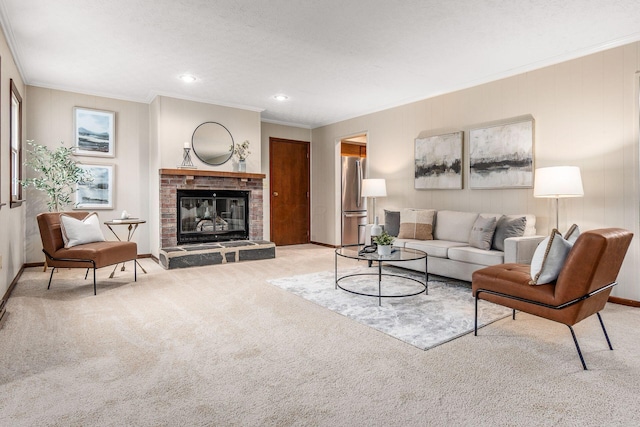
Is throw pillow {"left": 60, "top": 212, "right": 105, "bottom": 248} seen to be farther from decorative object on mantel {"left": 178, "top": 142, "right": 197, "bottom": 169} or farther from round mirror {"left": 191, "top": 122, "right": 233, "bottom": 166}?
round mirror {"left": 191, "top": 122, "right": 233, "bottom": 166}

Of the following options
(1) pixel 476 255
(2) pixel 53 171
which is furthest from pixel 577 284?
(2) pixel 53 171

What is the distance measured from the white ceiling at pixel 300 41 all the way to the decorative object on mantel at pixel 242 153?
107cm

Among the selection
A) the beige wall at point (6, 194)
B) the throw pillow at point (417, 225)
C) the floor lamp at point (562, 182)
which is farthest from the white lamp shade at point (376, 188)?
the beige wall at point (6, 194)

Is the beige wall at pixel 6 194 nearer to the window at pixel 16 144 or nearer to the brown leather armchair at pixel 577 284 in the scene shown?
the window at pixel 16 144

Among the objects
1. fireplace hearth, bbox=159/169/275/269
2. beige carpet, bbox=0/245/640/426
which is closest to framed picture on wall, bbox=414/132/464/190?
beige carpet, bbox=0/245/640/426

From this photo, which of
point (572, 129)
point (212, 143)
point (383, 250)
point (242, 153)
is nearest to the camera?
point (383, 250)

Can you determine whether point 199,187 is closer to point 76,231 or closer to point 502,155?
point 76,231

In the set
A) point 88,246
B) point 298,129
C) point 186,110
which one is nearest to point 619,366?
point 88,246

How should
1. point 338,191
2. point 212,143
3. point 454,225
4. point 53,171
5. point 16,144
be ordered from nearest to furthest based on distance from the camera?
point 16,144, point 454,225, point 53,171, point 212,143, point 338,191

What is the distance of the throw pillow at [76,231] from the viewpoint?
3.89 metres

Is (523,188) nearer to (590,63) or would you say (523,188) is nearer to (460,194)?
(460,194)

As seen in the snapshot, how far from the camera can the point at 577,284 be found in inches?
83.9

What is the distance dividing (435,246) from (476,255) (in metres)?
0.52

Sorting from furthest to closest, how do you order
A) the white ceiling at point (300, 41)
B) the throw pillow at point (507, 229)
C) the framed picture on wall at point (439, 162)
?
the framed picture on wall at point (439, 162), the throw pillow at point (507, 229), the white ceiling at point (300, 41)
